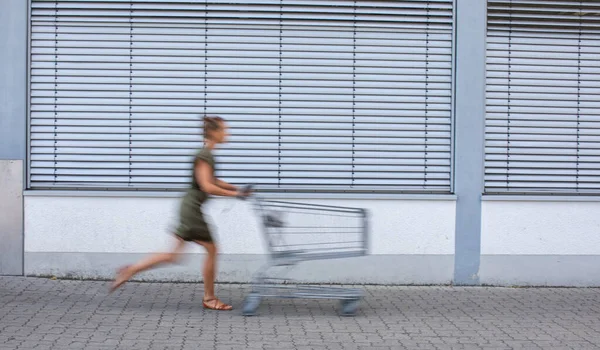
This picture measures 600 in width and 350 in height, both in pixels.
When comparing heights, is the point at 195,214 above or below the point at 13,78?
below

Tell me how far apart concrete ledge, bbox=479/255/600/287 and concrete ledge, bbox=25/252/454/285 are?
500 mm

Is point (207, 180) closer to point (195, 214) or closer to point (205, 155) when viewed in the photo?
point (205, 155)

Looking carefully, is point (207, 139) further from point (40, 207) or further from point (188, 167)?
point (40, 207)

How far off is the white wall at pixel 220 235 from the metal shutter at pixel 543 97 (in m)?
1.01

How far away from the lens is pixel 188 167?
896 cm

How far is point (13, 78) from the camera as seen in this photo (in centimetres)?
880

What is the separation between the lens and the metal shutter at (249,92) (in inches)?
352

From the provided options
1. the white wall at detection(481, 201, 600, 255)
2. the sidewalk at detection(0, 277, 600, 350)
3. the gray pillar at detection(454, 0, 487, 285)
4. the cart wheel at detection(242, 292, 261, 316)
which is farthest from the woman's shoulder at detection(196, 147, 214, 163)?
the white wall at detection(481, 201, 600, 255)

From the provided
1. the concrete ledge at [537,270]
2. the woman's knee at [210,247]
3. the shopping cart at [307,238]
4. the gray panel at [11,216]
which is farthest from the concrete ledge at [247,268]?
the woman's knee at [210,247]

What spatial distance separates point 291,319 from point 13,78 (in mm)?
4231

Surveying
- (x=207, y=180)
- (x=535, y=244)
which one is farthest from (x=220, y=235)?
(x=535, y=244)

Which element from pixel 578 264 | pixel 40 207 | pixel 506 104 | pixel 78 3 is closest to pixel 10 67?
pixel 78 3

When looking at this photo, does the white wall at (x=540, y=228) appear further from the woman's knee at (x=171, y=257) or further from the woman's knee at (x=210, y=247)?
the woman's knee at (x=171, y=257)

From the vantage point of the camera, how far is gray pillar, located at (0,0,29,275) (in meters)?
8.76
